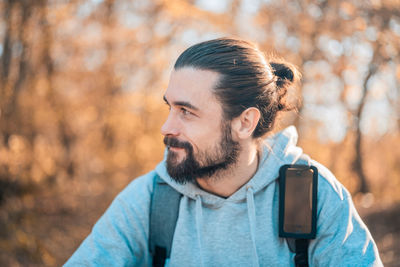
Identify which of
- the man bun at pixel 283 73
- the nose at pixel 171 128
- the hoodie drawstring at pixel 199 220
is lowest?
the hoodie drawstring at pixel 199 220

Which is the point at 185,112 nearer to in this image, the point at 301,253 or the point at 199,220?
the point at 199,220

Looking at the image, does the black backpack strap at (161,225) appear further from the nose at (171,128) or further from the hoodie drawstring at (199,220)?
the nose at (171,128)

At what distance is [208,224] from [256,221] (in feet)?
0.88

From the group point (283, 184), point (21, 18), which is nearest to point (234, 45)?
point (283, 184)

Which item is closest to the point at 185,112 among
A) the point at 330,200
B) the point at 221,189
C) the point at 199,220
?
the point at 221,189

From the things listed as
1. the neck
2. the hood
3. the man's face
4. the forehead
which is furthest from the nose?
the neck

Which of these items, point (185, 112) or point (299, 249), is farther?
point (185, 112)

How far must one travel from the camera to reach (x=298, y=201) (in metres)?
1.86

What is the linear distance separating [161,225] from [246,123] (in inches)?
30.8

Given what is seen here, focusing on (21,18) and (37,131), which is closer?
(21,18)

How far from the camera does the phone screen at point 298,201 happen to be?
1.80m

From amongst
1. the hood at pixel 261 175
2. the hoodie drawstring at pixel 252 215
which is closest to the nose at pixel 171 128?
the hood at pixel 261 175

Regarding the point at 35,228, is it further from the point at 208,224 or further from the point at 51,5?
the point at 208,224

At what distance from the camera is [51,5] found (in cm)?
539
